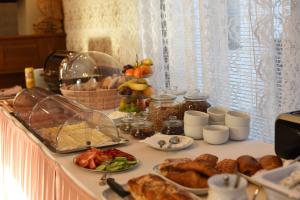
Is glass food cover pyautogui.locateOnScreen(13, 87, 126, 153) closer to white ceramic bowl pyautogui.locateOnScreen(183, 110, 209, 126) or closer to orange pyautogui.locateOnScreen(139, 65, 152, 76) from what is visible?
white ceramic bowl pyautogui.locateOnScreen(183, 110, 209, 126)

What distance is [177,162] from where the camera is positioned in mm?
1094

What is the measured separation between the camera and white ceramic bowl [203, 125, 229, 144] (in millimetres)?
1378

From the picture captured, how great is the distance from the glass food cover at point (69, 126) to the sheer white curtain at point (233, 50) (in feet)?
1.90

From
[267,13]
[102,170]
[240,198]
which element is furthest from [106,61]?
[240,198]

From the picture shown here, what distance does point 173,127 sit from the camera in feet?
4.91

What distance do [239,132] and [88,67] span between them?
1248mm

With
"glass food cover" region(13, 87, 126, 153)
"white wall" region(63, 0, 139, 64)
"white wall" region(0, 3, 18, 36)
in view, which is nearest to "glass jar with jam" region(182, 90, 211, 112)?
"glass food cover" region(13, 87, 126, 153)

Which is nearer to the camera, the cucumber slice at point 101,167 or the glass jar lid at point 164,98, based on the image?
the cucumber slice at point 101,167

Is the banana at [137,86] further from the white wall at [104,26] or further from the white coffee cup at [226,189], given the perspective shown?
the white coffee cup at [226,189]

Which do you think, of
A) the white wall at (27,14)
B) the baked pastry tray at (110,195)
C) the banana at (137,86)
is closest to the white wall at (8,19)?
the white wall at (27,14)

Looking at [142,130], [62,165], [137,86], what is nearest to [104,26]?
[137,86]

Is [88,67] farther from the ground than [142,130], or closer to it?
farther from the ground

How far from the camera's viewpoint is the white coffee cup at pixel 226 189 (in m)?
0.78

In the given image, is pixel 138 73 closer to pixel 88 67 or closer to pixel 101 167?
pixel 88 67
